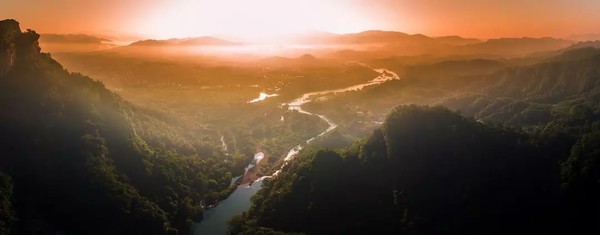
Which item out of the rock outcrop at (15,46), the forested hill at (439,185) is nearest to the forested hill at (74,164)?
the rock outcrop at (15,46)

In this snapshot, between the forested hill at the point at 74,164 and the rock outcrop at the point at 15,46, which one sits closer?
the forested hill at the point at 74,164

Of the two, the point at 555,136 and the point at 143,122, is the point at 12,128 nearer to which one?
the point at 143,122

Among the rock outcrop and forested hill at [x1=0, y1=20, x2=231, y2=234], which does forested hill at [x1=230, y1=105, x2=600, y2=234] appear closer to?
forested hill at [x1=0, y1=20, x2=231, y2=234]

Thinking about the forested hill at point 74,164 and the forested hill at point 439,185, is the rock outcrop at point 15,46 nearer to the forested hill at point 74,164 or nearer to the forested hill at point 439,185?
the forested hill at point 74,164

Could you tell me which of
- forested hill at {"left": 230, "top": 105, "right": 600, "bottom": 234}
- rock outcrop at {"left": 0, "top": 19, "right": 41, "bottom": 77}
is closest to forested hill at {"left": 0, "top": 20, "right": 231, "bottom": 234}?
rock outcrop at {"left": 0, "top": 19, "right": 41, "bottom": 77}

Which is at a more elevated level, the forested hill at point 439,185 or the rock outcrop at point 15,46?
the rock outcrop at point 15,46

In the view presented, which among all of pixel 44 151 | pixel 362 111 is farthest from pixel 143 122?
pixel 362 111
